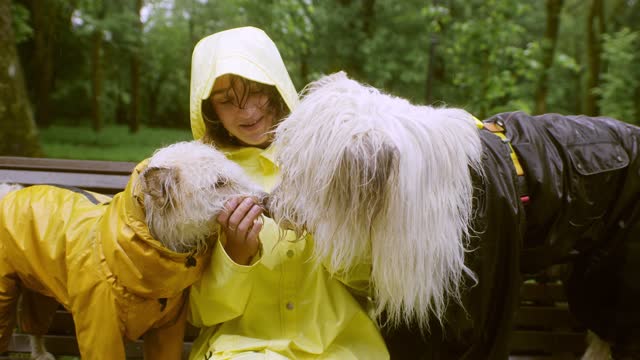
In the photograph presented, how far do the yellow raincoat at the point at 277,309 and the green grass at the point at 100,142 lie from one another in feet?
19.1

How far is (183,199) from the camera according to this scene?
195cm

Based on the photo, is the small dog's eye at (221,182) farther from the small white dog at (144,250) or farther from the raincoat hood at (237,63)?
the raincoat hood at (237,63)

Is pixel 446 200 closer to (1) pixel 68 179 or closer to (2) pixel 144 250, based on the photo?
(2) pixel 144 250

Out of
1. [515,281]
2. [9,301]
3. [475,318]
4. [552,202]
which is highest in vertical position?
[552,202]

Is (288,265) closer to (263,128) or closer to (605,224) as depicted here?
(263,128)

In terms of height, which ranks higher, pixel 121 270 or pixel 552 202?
pixel 552 202

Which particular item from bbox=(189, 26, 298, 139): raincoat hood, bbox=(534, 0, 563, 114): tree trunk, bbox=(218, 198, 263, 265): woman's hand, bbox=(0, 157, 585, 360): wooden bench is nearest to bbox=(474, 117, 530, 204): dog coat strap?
bbox=(189, 26, 298, 139): raincoat hood

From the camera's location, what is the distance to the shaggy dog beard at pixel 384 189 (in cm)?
161

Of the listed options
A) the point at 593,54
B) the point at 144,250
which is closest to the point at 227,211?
the point at 144,250

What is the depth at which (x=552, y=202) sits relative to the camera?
2.02m

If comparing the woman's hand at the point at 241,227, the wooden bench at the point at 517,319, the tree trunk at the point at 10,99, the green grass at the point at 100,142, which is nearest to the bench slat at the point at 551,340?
the wooden bench at the point at 517,319

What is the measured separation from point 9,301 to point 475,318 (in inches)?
79.5

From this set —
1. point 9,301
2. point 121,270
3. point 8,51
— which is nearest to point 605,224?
point 121,270

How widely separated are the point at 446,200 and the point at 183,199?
0.93m
